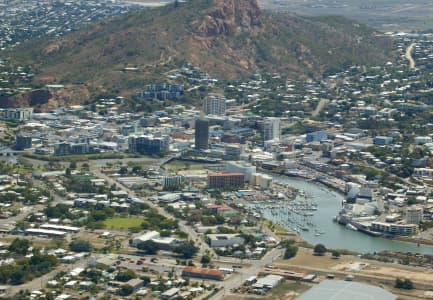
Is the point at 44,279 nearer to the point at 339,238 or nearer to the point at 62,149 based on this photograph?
the point at 339,238

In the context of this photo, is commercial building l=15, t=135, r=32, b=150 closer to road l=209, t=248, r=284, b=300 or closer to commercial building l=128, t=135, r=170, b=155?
commercial building l=128, t=135, r=170, b=155

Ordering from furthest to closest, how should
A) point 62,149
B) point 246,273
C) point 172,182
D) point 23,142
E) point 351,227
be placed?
point 23,142 → point 62,149 → point 172,182 → point 351,227 → point 246,273

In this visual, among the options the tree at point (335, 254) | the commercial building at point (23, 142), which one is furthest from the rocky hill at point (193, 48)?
the tree at point (335, 254)

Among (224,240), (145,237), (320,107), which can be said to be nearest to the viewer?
(145,237)

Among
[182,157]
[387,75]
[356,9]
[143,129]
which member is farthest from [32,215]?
[356,9]

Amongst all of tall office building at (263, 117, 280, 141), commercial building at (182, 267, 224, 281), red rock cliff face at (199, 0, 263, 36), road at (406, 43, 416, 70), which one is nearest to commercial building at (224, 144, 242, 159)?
tall office building at (263, 117, 280, 141)

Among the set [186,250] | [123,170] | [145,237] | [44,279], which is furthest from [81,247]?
[123,170]

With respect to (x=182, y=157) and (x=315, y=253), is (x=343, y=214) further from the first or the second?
(x=182, y=157)
